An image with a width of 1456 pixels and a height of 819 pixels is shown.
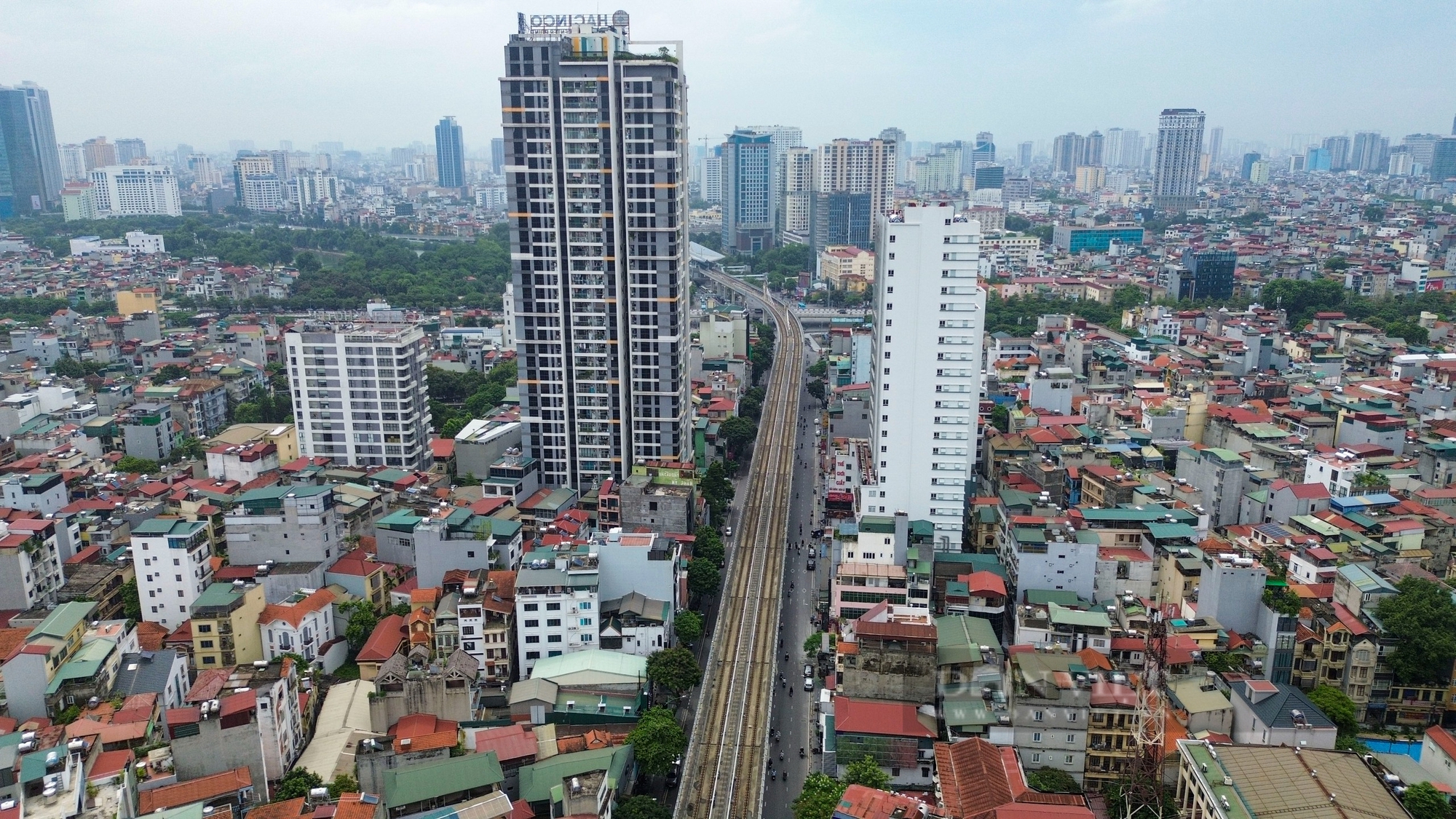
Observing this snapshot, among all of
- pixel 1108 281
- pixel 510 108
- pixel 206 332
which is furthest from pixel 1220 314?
pixel 206 332

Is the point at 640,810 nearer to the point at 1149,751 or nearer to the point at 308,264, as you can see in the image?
the point at 1149,751

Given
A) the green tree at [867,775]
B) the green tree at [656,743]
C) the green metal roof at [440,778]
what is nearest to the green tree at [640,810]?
the green tree at [656,743]

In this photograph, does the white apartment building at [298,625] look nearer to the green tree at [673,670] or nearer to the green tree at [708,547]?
the green tree at [673,670]

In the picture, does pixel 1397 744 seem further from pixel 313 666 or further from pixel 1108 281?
pixel 1108 281

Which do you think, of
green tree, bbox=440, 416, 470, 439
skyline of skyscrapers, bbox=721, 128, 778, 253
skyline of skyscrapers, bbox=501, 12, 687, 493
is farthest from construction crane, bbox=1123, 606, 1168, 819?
skyline of skyscrapers, bbox=721, 128, 778, 253

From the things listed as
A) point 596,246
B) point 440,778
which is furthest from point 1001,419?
point 440,778

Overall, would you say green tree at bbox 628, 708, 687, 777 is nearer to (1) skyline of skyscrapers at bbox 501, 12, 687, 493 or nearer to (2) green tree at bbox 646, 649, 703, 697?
(2) green tree at bbox 646, 649, 703, 697
